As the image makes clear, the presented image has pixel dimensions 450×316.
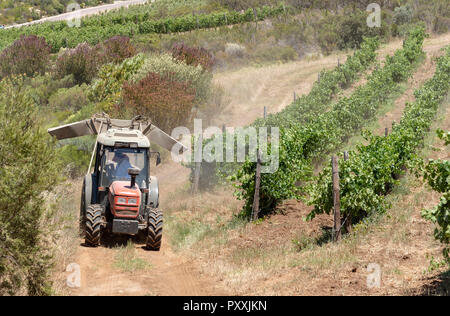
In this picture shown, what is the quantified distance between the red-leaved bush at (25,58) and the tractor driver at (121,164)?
25.1 m

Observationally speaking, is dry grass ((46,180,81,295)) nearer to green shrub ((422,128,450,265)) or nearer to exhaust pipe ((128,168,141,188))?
exhaust pipe ((128,168,141,188))

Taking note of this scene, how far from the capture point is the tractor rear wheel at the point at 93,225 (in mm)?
11086

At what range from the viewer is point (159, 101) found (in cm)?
2347

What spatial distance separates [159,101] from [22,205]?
15.8 m

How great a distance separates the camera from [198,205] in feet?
53.5

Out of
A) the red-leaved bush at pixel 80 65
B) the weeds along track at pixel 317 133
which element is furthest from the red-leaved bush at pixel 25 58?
the weeds along track at pixel 317 133

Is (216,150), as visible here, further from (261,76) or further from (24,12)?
(24,12)

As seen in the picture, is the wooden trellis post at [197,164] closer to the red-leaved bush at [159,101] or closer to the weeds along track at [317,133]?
the weeds along track at [317,133]

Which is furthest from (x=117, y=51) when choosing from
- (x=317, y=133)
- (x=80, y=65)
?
(x=317, y=133)

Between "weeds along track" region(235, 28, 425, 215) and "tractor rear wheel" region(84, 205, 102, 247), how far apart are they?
440 cm

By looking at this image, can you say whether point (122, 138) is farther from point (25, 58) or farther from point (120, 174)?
point (25, 58)

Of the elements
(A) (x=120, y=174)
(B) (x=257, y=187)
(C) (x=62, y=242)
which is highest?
(A) (x=120, y=174)

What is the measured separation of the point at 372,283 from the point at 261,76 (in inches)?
1053

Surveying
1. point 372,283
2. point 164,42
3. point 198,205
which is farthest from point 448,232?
point 164,42
